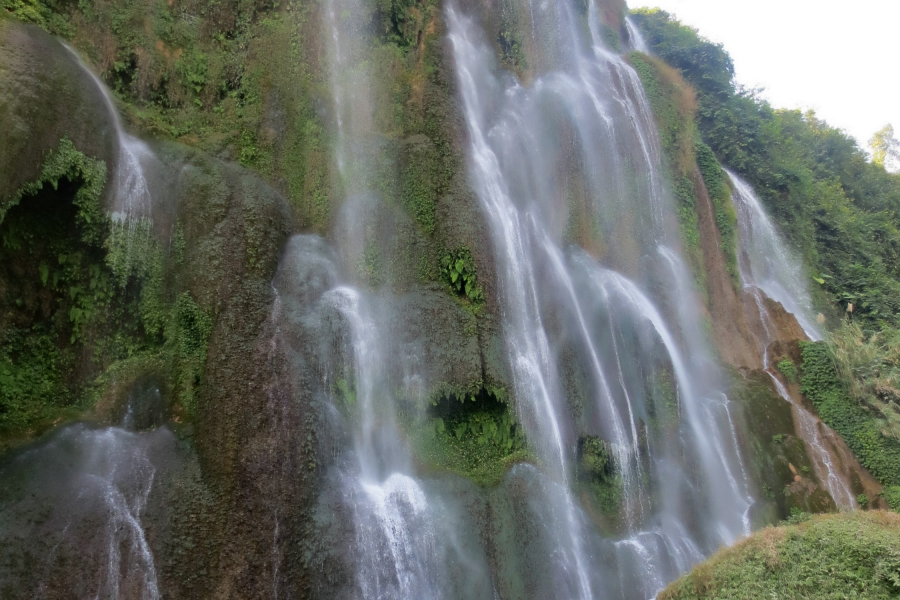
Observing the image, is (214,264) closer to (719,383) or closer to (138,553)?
(138,553)

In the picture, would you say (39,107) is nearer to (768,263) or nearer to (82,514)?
(82,514)

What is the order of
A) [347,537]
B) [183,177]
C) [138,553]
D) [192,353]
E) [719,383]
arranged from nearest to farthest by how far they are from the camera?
[138,553] → [347,537] → [192,353] → [183,177] → [719,383]

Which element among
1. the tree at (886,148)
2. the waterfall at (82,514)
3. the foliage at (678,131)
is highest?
the tree at (886,148)

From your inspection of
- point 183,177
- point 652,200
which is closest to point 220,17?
point 183,177

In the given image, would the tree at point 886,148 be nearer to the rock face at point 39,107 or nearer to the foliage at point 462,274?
the foliage at point 462,274

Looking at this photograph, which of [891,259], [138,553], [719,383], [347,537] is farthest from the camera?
[891,259]

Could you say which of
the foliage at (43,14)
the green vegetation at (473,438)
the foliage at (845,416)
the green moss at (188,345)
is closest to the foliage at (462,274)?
the green vegetation at (473,438)
